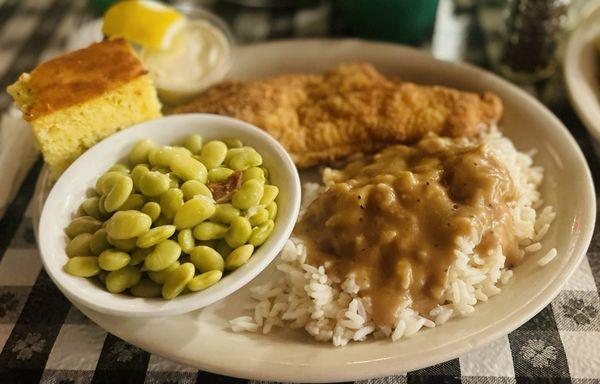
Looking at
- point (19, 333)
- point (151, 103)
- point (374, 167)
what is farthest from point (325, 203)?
point (19, 333)

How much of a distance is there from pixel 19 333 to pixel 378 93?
71.2 inches

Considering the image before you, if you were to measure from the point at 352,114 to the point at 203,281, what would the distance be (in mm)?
1161

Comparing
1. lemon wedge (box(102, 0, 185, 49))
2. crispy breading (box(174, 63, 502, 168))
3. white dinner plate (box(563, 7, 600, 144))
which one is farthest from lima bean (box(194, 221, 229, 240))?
white dinner plate (box(563, 7, 600, 144))

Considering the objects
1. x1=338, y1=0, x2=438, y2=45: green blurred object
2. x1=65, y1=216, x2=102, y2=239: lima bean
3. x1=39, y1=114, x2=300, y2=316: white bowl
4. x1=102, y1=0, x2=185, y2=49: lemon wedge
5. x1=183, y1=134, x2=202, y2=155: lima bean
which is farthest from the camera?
x1=338, y1=0, x2=438, y2=45: green blurred object

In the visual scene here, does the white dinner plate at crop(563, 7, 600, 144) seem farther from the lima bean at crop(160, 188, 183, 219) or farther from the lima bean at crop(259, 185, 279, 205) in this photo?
the lima bean at crop(160, 188, 183, 219)

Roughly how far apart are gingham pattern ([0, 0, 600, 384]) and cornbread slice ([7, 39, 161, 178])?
508 millimetres

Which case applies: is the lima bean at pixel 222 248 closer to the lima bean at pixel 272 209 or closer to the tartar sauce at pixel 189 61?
the lima bean at pixel 272 209

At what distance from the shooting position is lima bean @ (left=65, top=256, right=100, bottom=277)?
1.95 meters

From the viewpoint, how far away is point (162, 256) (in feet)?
6.36

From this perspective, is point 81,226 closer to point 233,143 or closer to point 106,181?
point 106,181

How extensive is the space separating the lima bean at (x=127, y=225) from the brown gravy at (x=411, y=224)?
0.63 m

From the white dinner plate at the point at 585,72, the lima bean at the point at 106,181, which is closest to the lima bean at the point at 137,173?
the lima bean at the point at 106,181

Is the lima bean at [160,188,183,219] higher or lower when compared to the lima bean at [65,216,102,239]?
higher

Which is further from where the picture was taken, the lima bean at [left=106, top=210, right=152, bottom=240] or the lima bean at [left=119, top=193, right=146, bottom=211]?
the lima bean at [left=119, top=193, right=146, bottom=211]
